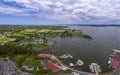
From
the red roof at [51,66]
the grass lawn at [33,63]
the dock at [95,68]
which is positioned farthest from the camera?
the grass lawn at [33,63]

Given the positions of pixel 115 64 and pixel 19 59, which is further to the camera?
pixel 19 59

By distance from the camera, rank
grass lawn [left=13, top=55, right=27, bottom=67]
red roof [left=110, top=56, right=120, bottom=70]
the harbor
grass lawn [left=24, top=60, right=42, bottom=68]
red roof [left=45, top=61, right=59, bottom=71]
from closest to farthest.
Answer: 1. the harbor
2. red roof [left=45, top=61, right=59, bottom=71]
3. grass lawn [left=24, top=60, right=42, bottom=68]
4. red roof [left=110, top=56, right=120, bottom=70]
5. grass lawn [left=13, top=55, right=27, bottom=67]

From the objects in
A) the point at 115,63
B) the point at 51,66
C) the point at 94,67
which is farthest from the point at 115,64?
the point at 51,66

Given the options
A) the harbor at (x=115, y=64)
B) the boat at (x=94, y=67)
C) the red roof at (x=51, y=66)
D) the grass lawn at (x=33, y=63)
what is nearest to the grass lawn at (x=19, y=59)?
the grass lawn at (x=33, y=63)

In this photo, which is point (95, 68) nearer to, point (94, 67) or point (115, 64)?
point (94, 67)

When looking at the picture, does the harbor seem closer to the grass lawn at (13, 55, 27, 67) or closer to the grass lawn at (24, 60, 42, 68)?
the grass lawn at (24, 60, 42, 68)

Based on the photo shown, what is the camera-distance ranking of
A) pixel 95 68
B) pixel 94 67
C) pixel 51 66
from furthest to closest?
1. pixel 51 66
2. pixel 94 67
3. pixel 95 68

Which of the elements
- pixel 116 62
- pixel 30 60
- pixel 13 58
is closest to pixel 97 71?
pixel 116 62

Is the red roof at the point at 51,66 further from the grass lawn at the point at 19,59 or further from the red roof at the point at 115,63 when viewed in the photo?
the red roof at the point at 115,63

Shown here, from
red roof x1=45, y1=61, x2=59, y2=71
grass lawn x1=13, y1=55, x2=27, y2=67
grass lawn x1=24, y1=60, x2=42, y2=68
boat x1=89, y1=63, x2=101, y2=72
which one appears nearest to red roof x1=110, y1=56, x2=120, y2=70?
boat x1=89, y1=63, x2=101, y2=72

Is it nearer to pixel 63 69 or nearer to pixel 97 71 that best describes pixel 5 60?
pixel 63 69

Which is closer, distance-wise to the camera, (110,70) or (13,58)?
(110,70)
